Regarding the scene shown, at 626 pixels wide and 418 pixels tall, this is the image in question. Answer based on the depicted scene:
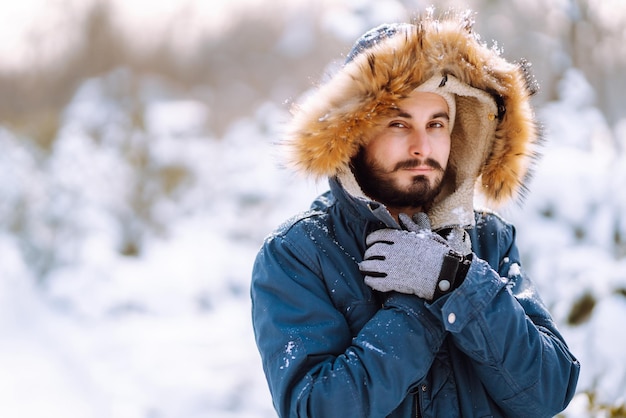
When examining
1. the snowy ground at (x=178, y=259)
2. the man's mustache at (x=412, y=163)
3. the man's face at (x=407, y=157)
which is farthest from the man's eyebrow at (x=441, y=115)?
the snowy ground at (x=178, y=259)

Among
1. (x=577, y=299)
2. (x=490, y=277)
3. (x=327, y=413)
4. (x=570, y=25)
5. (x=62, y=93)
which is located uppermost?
(x=62, y=93)

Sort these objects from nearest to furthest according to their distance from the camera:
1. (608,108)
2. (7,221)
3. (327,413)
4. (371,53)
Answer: (327,413), (371,53), (608,108), (7,221)

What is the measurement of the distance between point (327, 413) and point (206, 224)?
660 cm

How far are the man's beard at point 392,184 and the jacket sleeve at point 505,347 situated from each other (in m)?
0.28

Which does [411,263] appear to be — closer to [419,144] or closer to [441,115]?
[419,144]

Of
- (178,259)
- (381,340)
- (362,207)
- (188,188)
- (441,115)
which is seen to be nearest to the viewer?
(381,340)

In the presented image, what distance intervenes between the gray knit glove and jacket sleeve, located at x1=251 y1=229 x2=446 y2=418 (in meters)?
0.04

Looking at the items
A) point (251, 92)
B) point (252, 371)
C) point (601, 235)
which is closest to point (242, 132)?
point (251, 92)

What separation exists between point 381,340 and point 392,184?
0.47 meters

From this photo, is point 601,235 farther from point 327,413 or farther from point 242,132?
point 242,132

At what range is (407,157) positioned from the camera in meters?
1.77

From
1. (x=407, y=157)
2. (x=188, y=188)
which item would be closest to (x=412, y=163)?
(x=407, y=157)

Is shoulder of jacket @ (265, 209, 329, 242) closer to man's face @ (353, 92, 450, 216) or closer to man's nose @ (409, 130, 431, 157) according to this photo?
man's face @ (353, 92, 450, 216)

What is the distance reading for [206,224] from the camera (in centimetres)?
791
